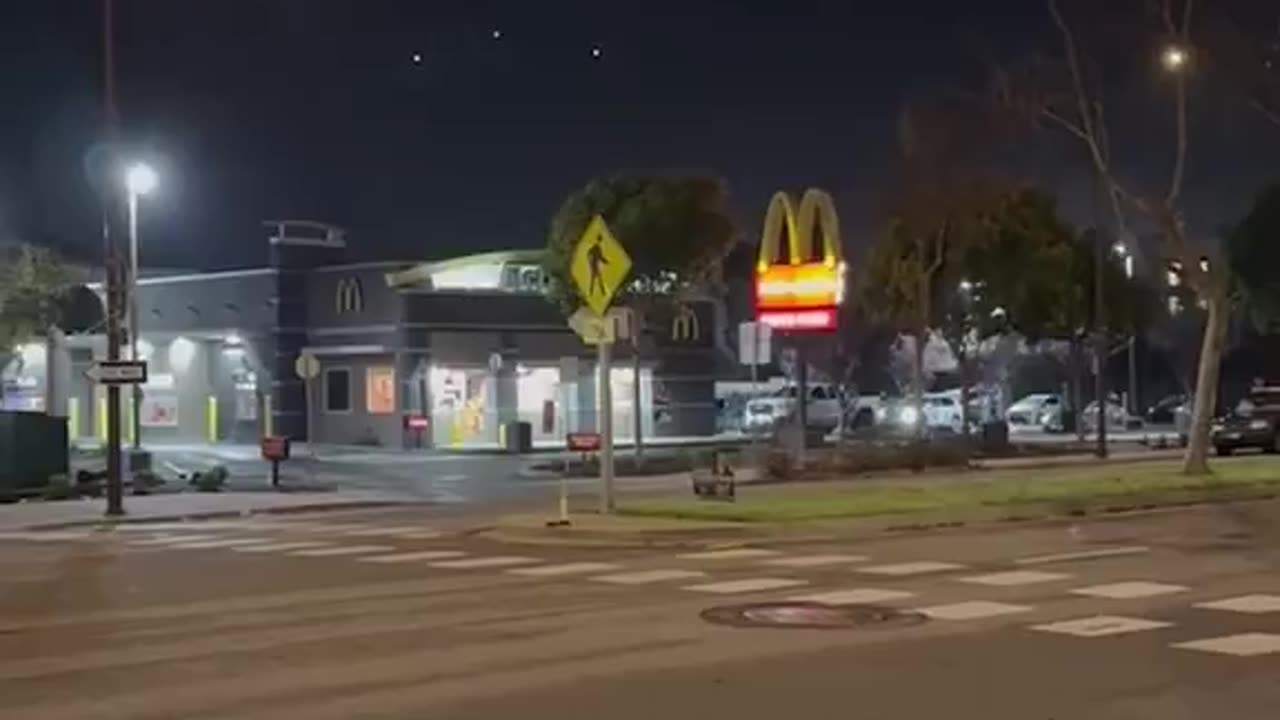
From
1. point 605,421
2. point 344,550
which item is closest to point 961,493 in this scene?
point 605,421

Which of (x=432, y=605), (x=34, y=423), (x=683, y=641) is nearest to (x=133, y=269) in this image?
(x=34, y=423)

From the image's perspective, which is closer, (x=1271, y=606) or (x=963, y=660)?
(x=963, y=660)

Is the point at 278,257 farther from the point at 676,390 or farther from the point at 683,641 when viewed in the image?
the point at 683,641

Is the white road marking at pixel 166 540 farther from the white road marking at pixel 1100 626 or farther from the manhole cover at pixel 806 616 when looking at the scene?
the white road marking at pixel 1100 626

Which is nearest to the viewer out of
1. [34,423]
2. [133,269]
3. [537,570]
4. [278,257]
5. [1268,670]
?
[1268,670]

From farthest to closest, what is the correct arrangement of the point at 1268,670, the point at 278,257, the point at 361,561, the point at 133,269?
the point at 278,257
the point at 133,269
the point at 361,561
the point at 1268,670

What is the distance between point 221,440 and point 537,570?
5040 cm

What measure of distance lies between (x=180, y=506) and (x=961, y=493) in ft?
44.8

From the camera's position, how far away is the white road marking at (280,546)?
23.8 metres

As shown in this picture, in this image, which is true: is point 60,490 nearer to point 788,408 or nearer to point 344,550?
point 344,550

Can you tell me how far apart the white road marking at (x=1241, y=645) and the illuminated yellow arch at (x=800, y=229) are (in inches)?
1163

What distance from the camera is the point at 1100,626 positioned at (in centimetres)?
1457

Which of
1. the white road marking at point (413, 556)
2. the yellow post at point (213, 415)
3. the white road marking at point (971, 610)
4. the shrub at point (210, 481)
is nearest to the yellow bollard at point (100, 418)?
the yellow post at point (213, 415)

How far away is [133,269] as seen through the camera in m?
45.4
